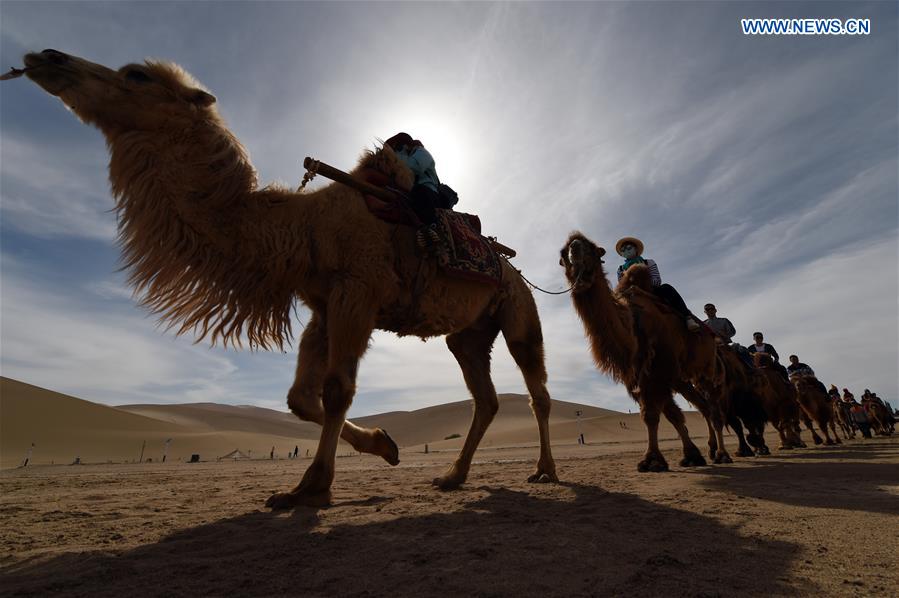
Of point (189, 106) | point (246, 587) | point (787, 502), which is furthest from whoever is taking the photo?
point (189, 106)

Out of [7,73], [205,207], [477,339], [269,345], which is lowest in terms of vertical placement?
[269,345]

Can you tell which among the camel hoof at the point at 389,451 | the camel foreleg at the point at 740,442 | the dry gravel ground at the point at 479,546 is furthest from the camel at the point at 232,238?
the camel foreleg at the point at 740,442

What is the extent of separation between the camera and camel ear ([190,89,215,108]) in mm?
3941

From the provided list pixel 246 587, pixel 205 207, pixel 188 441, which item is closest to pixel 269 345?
pixel 205 207

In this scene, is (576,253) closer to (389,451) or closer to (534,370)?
(534,370)

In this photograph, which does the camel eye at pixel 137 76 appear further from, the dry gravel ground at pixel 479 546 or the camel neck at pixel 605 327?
the camel neck at pixel 605 327

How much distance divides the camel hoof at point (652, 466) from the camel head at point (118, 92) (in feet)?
20.0

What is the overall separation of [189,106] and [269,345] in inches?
82.5

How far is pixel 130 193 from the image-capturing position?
353 centimetres

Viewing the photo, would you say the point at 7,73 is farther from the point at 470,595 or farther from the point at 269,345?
the point at 470,595

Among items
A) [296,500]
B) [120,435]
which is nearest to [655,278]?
[296,500]

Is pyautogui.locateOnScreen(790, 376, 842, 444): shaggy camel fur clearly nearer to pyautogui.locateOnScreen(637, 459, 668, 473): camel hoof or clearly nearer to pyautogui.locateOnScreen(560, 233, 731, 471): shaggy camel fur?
pyautogui.locateOnScreen(560, 233, 731, 471): shaggy camel fur

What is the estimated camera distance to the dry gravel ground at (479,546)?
5.60 feet

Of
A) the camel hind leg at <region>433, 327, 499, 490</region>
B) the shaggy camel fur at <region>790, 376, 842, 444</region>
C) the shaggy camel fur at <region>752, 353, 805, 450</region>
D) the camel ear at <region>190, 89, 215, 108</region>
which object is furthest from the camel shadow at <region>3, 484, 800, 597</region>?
the shaggy camel fur at <region>790, 376, 842, 444</region>
